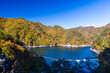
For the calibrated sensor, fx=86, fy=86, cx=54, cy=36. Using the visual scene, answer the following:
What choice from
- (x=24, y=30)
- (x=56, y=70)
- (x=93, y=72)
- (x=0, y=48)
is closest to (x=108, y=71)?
(x=93, y=72)

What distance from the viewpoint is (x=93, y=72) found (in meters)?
13.0

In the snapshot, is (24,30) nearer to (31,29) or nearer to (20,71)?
(31,29)

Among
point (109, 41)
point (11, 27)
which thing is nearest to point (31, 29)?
point (11, 27)

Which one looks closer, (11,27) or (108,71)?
(108,71)

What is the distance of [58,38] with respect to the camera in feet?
515

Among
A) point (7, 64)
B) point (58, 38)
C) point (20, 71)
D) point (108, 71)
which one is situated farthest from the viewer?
point (58, 38)

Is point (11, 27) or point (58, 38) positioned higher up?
point (11, 27)

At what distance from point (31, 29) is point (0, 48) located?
115141 mm

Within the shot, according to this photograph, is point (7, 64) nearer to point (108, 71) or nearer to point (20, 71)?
point (20, 71)

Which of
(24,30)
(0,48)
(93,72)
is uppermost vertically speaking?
(24,30)

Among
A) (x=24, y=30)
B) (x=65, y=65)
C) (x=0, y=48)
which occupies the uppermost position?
(x=24, y=30)

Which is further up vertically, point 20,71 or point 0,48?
point 0,48

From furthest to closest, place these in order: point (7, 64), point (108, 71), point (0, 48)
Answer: point (0, 48) < point (7, 64) < point (108, 71)

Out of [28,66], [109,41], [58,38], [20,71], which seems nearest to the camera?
[20,71]
